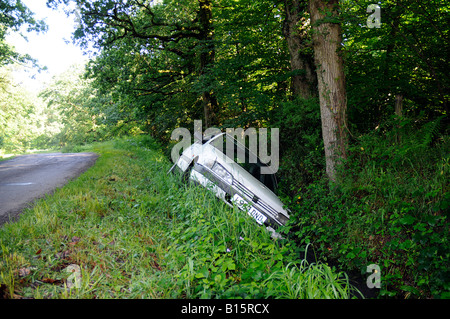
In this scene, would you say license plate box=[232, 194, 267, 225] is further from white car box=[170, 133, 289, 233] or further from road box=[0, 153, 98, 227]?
road box=[0, 153, 98, 227]

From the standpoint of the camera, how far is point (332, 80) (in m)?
5.53

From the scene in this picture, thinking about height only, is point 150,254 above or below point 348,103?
below

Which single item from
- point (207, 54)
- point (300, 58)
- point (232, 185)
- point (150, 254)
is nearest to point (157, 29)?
point (207, 54)

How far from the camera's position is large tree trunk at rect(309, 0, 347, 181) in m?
5.48

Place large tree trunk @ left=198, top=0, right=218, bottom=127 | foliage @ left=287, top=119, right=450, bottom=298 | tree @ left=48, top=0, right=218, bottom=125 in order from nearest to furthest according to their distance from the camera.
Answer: foliage @ left=287, top=119, right=450, bottom=298 < tree @ left=48, top=0, right=218, bottom=125 < large tree trunk @ left=198, top=0, right=218, bottom=127

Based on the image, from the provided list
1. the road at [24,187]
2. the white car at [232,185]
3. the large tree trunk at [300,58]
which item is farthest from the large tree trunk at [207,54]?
the white car at [232,185]

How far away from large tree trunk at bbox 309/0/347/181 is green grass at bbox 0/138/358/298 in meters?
2.63

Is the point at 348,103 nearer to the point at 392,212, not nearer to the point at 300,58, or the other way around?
the point at 300,58

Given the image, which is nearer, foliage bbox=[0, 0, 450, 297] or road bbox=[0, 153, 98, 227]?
foliage bbox=[0, 0, 450, 297]

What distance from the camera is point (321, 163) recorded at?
625 centimetres

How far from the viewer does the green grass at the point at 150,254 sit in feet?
8.69

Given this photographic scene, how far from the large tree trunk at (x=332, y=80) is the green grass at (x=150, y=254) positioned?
2627 millimetres

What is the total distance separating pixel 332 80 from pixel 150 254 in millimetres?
4659

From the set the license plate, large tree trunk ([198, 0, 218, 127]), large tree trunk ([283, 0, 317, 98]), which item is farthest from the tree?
the license plate
